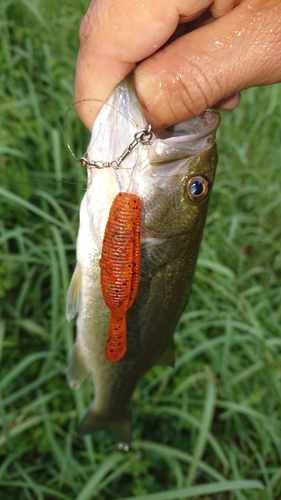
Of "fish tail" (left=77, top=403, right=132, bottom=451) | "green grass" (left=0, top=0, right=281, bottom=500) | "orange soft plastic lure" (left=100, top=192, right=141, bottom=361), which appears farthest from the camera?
"green grass" (left=0, top=0, right=281, bottom=500)

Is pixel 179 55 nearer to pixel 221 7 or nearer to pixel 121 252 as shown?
pixel 221 7

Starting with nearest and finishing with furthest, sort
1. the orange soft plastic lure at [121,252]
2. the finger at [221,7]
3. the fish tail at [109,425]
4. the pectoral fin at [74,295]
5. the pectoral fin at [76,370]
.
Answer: the orange soft plastic lure at [121,252] → the finger at [221,7] → the pectoral fin at [74,295] → the pectoral fin at [76,370] → the fish tail at [109,425]

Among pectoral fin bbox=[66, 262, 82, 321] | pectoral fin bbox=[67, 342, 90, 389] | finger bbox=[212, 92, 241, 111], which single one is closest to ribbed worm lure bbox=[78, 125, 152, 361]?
pectoral fin bbox=[66, 262, 82, 321]

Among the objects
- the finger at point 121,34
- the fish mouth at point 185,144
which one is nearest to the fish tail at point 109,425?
the fish mouth at point 185,144

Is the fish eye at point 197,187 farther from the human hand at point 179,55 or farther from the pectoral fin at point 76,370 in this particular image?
the pectoral fin at point 76,370

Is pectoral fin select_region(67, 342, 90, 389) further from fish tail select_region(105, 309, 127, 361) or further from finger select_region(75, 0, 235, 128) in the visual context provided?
finger select_region(75, 0, 235, 128)

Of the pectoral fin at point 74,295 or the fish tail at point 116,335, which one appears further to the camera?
the pectoral fin at point 74,295
